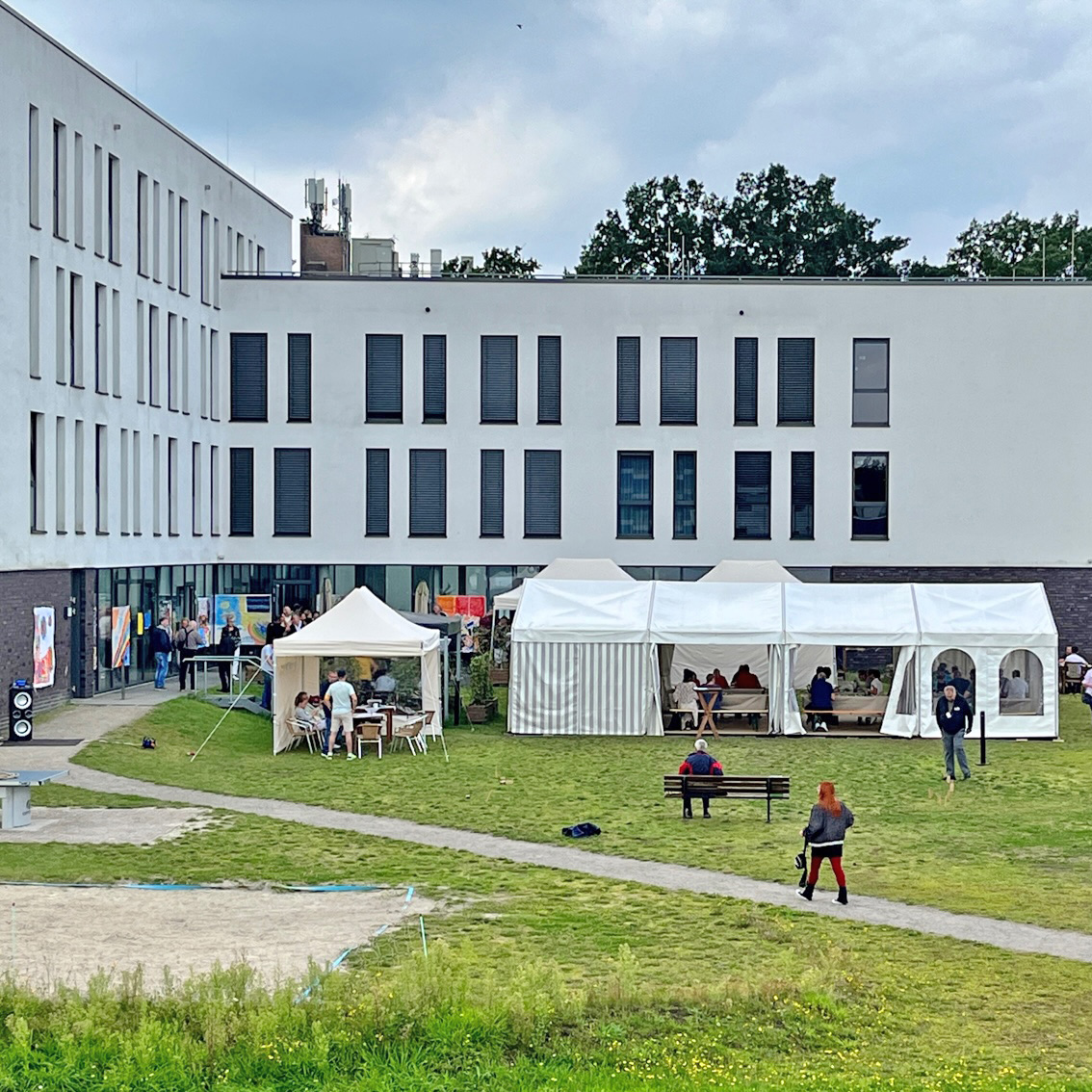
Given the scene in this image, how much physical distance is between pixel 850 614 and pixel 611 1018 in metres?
22.6

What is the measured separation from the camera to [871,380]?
163 feet

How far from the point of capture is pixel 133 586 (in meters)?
41.3

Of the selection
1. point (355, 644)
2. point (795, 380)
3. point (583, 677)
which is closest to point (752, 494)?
point (795, 380)

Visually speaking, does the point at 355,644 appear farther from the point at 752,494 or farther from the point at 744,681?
the point at 752,494

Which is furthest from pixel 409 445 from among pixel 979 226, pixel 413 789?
pixel 979 226

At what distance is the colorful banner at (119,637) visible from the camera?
39188mm

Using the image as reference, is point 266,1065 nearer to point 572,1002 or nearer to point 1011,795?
point 572,1002

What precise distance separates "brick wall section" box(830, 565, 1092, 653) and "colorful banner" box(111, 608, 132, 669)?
20.0m

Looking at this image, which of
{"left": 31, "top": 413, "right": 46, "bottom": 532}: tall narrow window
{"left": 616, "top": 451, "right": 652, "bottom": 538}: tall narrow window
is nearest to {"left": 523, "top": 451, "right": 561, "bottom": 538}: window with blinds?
{"left": 616, "top": 451, "right": 652, "bottom": 538}: tall narrow window

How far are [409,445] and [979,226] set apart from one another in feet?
148

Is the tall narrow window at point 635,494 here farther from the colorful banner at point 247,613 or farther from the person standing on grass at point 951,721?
the person standing on grass at point 951,721

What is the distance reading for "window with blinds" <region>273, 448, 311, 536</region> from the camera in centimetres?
4962

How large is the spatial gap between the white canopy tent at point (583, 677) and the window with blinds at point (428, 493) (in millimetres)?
14847

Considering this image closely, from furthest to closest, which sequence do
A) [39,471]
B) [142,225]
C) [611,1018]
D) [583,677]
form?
[142,225]
[39,471]
[583,677]
[611,1018]
